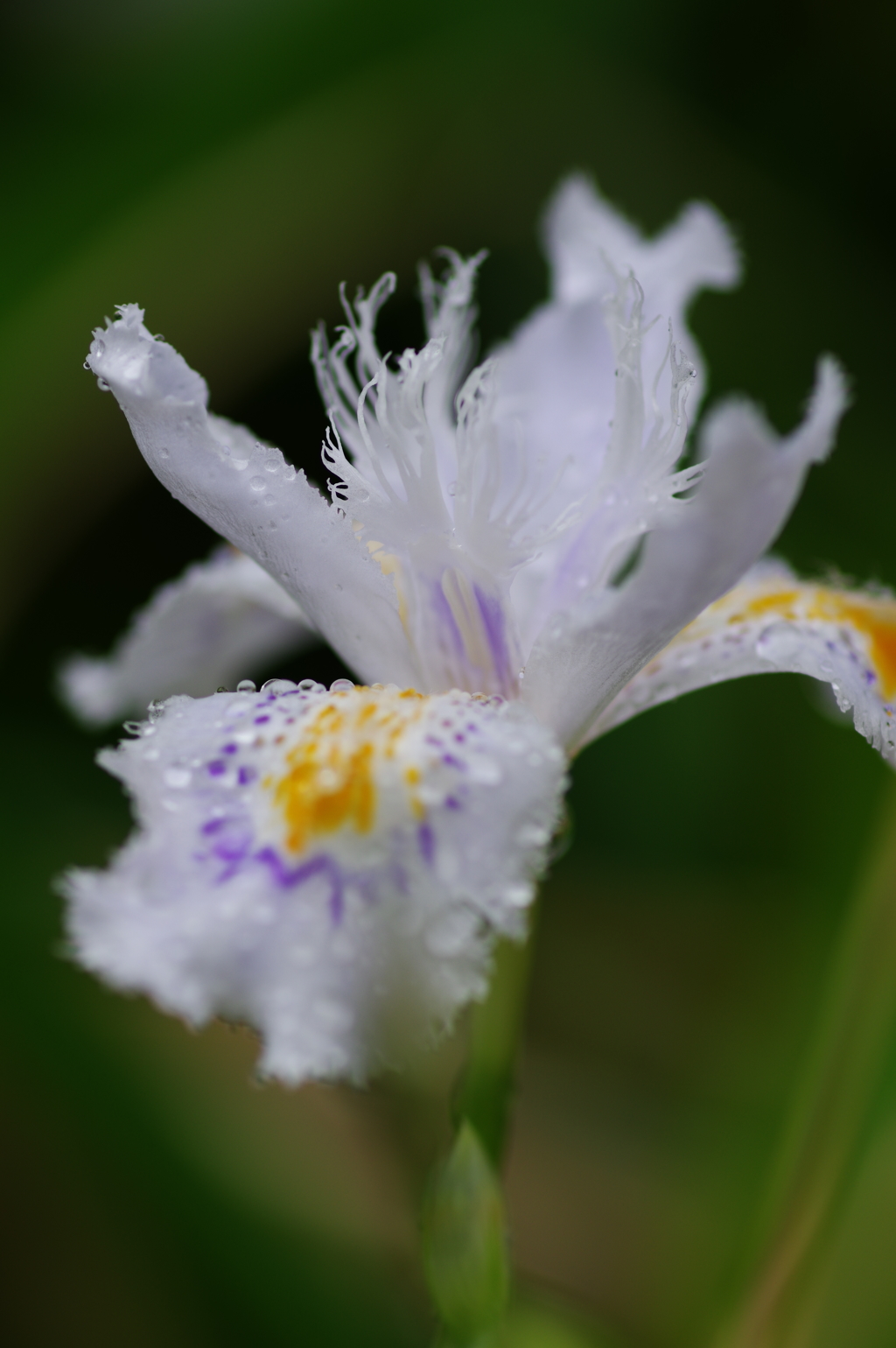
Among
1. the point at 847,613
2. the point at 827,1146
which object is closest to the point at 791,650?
the point at 847,613

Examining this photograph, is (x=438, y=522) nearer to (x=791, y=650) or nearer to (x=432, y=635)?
(x=432, y=635)

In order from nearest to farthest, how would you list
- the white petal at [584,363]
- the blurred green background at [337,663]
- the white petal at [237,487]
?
the white petal at [237,487] → the white petal at [584,363] → the blurred green background at [337,663]

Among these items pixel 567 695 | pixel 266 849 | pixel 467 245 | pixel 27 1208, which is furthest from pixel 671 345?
pixel 467 245

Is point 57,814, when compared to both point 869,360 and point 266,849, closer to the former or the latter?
point 266,849

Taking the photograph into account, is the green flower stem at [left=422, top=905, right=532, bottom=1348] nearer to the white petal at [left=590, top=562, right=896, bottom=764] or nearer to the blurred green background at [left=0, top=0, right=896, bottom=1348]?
the white petal at [left=590, top=562, right=896, bottom=764]

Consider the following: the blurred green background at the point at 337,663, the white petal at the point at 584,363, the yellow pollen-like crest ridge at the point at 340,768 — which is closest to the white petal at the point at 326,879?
the yellow pollen-like crest ridge at the point at 340,768

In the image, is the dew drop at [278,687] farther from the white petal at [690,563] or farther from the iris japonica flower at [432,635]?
the white petal at [690,563]

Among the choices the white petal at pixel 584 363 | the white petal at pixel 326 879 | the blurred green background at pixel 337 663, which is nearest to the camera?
the white petal at pixel 326 879
